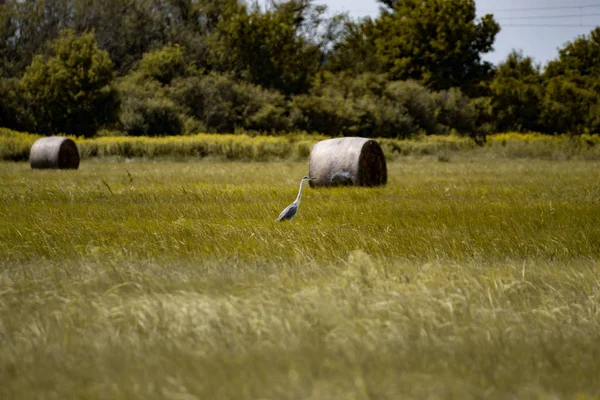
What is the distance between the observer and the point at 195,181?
14.3 meters

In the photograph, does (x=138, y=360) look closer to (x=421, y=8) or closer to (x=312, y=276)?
(x=312, y=276)

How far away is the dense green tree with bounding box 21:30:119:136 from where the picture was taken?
36.8 m

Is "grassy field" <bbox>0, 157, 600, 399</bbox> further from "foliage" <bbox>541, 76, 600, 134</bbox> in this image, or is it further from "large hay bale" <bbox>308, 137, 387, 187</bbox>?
"foliage" <bbox>541, 76, 600, 134</bbox>

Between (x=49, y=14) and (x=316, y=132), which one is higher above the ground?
(x=49, y=14)

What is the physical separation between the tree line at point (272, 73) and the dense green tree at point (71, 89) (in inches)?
3.0

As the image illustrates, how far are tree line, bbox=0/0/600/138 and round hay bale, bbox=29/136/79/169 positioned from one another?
15.1 m

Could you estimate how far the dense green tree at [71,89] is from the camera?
36.8 m

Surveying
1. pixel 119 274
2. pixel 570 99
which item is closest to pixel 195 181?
pixel 119 274

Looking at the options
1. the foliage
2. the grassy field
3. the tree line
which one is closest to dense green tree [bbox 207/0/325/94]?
the tree line

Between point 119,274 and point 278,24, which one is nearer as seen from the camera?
point 119,274

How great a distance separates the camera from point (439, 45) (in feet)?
168

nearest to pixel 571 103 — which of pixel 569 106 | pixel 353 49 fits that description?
pixel 569 106

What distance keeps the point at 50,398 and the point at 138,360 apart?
434 millimetres

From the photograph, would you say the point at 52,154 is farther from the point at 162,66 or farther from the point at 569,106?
the point at 569,106
